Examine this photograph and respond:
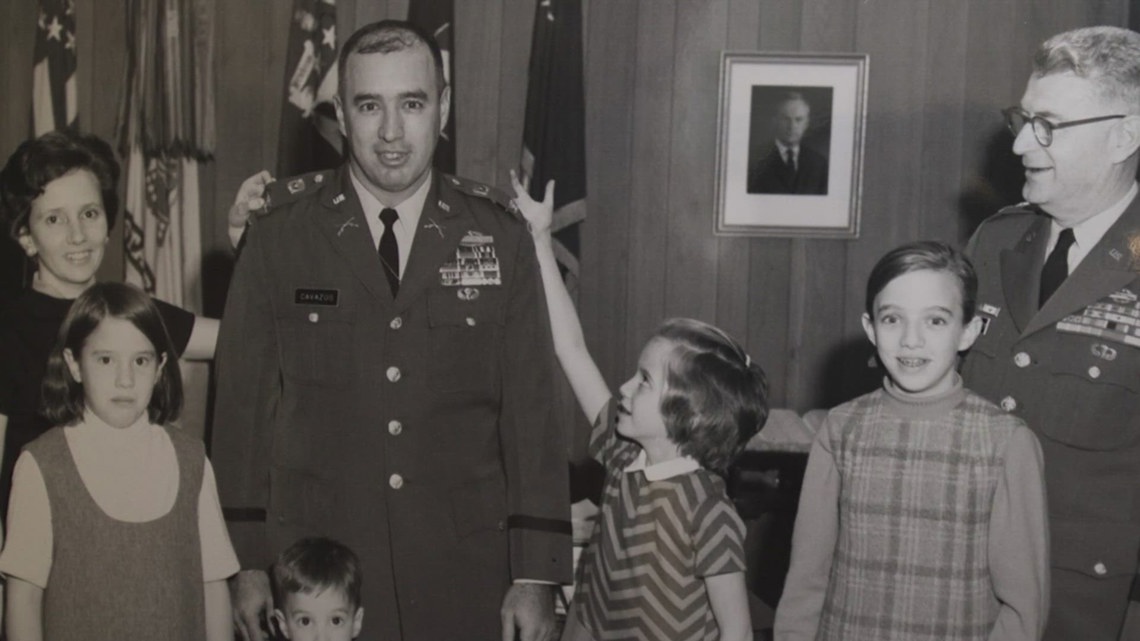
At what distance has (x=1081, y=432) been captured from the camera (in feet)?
6.97

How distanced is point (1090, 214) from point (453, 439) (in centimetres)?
133

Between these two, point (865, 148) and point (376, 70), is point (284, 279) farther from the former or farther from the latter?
point (865, 148)

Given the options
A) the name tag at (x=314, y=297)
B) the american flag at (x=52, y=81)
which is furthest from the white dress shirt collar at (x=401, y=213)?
the american flag at (x=52, y=81)

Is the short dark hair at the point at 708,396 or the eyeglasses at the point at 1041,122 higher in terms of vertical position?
the eyeglasses at the point at 1041,122

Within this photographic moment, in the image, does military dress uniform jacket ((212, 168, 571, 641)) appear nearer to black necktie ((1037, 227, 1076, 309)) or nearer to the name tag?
the name tag

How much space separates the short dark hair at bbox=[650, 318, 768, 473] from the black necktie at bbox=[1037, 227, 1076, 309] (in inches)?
22.8

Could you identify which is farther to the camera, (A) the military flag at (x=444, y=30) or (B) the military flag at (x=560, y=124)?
(B) the military flag at (x=560, y=124)

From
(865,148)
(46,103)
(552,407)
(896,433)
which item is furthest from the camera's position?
(865,148)

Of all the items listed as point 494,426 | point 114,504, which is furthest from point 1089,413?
point 114,504

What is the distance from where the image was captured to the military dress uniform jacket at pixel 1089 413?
2.12 meters

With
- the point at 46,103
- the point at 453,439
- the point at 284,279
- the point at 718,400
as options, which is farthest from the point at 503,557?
the point at 46,103

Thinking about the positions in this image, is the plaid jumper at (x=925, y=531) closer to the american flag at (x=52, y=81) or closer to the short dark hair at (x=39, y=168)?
the short dark hair at (x=39, y=168)

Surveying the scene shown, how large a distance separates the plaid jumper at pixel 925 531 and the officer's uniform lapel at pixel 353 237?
3.01 ft

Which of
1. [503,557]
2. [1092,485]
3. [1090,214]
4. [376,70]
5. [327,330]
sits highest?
[376,70]
